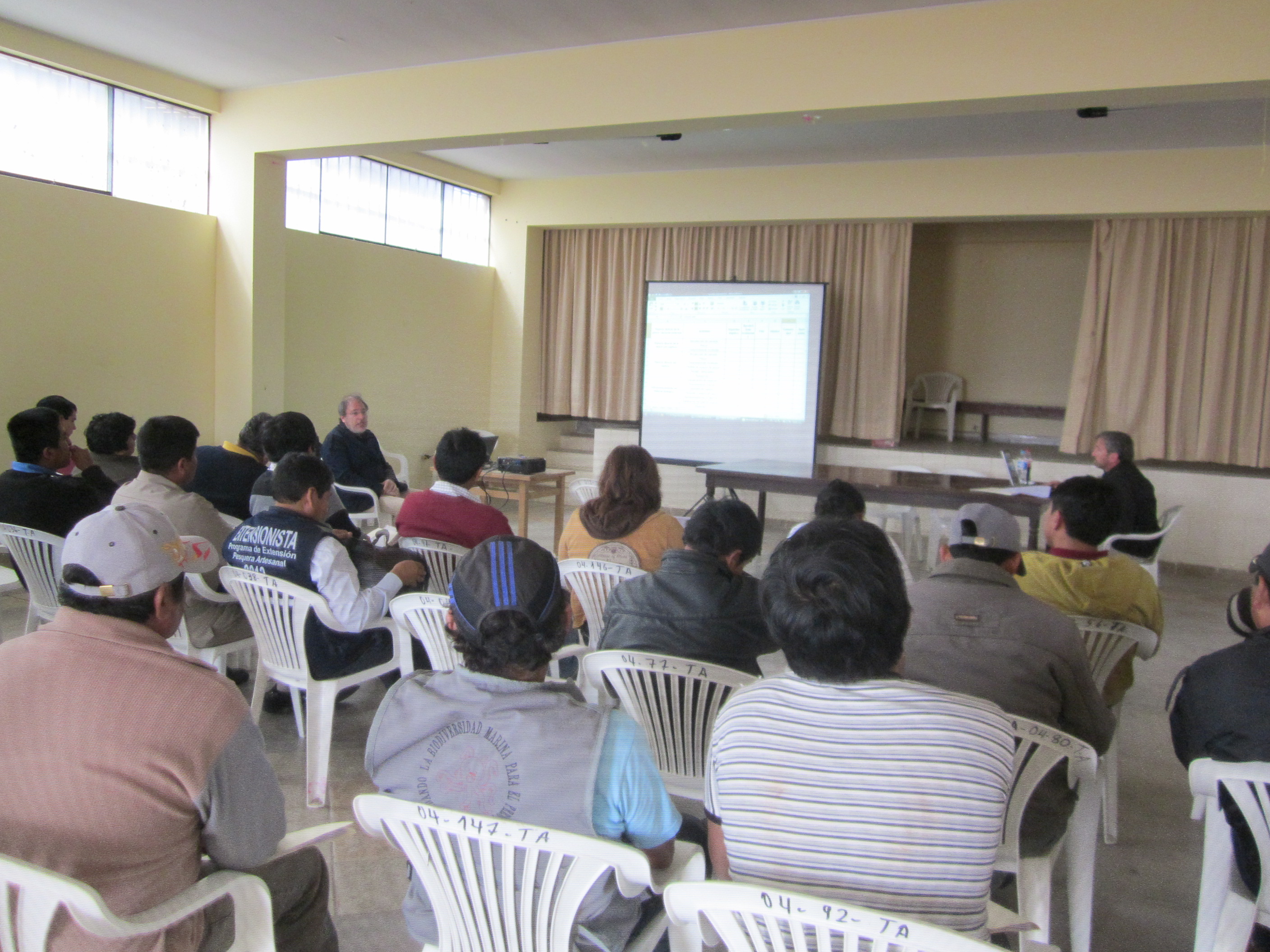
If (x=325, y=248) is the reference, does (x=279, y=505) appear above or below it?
below

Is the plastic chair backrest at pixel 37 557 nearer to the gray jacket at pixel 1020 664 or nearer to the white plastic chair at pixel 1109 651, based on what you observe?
the gray jacket at pixel 1020 664

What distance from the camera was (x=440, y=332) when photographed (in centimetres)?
758

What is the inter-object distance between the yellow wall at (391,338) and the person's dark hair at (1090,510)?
5.26 meters

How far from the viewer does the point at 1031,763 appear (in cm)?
155

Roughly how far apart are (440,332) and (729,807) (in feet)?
22.6

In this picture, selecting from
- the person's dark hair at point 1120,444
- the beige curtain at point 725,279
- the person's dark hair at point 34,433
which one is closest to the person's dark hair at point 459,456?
the person's dark hair at point 34,433

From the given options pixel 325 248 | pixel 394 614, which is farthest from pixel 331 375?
pixel 394 614

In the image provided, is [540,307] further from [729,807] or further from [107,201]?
[729,807]

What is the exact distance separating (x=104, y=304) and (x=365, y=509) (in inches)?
79.3

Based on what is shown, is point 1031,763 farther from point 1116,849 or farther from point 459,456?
point 459,456

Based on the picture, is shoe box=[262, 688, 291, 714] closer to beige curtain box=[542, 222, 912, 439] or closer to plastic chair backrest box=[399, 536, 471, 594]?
plastic chair backrest box=[399, 536, 471, 594]

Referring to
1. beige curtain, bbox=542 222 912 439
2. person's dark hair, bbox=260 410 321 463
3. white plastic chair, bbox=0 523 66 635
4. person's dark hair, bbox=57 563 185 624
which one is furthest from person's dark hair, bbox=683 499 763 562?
beige curtain, bbox=542 222 912 439

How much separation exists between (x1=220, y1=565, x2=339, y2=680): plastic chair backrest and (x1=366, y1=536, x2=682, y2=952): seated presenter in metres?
1.13

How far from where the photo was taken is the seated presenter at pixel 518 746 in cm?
118
